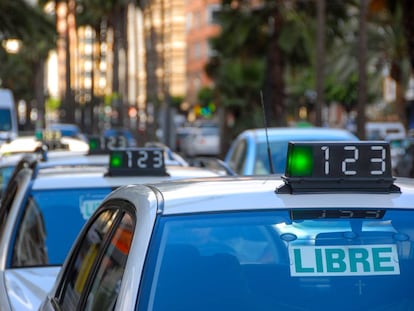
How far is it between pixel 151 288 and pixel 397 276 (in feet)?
2.47

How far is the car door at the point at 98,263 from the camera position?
3.92 metres

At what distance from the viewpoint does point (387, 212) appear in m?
3.73

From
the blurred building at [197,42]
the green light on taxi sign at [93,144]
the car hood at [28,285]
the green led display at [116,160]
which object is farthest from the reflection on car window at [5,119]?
the blurred building at [197,42]

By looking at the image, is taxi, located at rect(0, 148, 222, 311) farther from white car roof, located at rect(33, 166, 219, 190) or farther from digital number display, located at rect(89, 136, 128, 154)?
digital number display, located at rect(89, 136, 128, 154)

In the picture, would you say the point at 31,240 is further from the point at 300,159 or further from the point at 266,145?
the point at 266,145

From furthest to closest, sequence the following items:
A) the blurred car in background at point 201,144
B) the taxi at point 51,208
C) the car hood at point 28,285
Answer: the blurred car in background at point 201,144
the taxi at point 51,208
the car hood at point 28,285

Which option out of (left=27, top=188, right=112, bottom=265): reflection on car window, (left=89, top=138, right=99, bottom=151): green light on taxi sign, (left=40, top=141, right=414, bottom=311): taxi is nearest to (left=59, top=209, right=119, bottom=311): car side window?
(left=40, top=141, right=414, bottom=311): taxi

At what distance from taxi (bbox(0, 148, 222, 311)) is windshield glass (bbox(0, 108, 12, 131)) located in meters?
28.1

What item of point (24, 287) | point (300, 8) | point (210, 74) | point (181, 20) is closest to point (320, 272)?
point (24, 287)

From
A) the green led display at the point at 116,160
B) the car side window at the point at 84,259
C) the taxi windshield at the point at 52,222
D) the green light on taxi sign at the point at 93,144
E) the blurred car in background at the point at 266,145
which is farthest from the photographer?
the blurred car in background at the point at 266,145

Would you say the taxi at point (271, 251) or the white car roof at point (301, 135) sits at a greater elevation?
the taxi at point (271, 251)

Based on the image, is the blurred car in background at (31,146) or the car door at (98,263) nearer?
the car door at (98,263)

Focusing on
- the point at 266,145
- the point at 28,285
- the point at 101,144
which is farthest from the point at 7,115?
the point at 28,285

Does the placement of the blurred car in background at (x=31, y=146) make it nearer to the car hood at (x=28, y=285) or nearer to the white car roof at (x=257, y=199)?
the car hood at (x=28, y=285)
